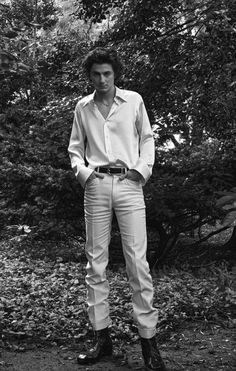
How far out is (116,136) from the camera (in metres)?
3.56

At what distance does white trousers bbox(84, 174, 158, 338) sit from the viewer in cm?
344

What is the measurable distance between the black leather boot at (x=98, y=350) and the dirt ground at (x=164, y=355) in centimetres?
4

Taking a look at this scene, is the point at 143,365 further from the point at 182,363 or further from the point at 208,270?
the point at 208,270

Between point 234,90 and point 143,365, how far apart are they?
153 inches

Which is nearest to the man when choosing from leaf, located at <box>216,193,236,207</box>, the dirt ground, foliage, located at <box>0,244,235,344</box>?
the dirt ground

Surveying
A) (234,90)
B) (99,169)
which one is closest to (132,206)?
(99,169)

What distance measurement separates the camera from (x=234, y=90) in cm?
643

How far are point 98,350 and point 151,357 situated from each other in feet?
1.42

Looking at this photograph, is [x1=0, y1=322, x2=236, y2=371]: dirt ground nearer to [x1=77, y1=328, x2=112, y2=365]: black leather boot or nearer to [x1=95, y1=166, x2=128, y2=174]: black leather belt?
[x1=77, y1=328, x2=112, y2=365]: black leather boot

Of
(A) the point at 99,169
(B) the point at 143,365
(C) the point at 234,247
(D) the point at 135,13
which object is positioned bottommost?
(C) the point at 234,247

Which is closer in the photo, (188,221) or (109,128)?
(109,128)

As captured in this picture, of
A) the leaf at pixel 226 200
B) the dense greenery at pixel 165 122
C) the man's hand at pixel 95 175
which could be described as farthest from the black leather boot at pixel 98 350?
the dense greenery at pixel 165 122

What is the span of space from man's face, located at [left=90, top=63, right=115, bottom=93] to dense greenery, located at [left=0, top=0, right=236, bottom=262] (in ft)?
9.49

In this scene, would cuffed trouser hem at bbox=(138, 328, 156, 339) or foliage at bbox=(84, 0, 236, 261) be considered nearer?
cuffed trouser hem at bbox=(138, 328, 156, 339)
